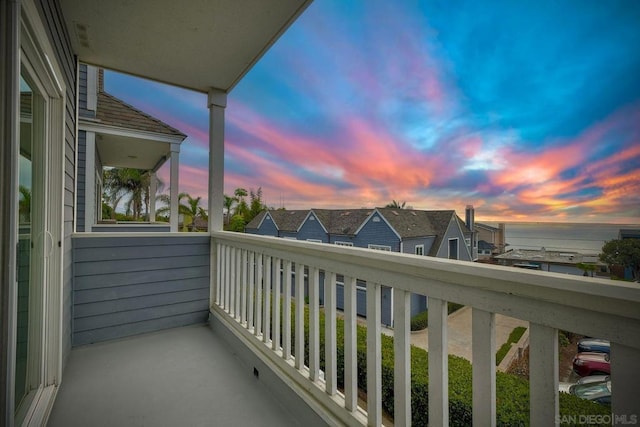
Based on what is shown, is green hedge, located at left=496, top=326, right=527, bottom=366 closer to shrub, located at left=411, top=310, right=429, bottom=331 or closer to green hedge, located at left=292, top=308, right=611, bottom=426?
green hedge, located at left=292, top=308, right=611, bottom=426

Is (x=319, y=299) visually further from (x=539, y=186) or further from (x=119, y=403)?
(x=119, y=403)

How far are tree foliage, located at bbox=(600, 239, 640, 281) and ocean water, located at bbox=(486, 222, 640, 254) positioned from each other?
1cm

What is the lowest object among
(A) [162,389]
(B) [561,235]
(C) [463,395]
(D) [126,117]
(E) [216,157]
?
(A) [162,389]

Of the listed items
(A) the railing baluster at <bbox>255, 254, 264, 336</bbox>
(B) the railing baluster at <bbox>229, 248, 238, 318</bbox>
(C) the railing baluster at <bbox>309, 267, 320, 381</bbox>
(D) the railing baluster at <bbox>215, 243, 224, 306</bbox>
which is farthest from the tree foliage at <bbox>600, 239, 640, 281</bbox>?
(D) the railing baluster at <bbox>215, 243, 224, 306</bbox>

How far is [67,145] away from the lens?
2.34 m

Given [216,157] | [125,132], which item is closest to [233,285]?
[216,157]

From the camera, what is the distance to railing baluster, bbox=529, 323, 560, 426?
0.80 metres

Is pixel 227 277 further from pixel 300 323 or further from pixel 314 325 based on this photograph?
pixel 314 325

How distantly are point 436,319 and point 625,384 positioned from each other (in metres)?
0.48

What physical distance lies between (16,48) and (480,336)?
5.94 ft

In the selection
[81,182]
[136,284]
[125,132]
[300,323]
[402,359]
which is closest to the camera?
[402,359]

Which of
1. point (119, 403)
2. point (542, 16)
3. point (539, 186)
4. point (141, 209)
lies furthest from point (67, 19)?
point (141, 209)

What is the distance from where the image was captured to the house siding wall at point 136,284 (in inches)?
111

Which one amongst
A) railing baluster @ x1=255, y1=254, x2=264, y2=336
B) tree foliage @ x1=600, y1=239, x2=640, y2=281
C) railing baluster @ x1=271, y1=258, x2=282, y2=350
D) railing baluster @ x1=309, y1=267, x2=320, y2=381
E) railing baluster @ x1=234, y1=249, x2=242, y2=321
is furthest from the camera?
railing baluster @ x1=234, y1=249, x2=242, y2=321
